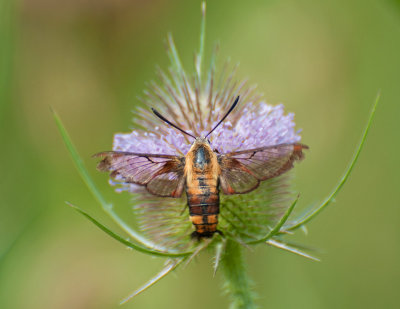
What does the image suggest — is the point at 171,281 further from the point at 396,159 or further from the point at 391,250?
the point at 396,159

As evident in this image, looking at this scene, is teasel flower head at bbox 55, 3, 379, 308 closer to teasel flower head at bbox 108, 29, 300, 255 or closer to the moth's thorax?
teasel flower head at bbox 108, 29, 300, 255

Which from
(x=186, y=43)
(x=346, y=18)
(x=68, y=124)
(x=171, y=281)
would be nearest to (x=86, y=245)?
(x=171, y=281)

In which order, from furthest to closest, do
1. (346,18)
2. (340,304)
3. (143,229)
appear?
(346,18) → (340,304) → (143,229)

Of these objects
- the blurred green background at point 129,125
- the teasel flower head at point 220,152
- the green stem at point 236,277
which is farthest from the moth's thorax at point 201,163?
the blurred green background at point 129,125

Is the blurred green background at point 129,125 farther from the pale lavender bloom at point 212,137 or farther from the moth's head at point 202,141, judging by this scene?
the moth's head at point 202,141

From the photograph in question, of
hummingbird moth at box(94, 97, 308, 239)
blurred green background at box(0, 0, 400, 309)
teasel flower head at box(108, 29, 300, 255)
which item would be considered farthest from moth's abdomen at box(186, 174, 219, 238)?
blurred green background at box(0, 0, 400, 309)

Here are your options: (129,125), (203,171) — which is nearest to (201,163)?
(203,171)
